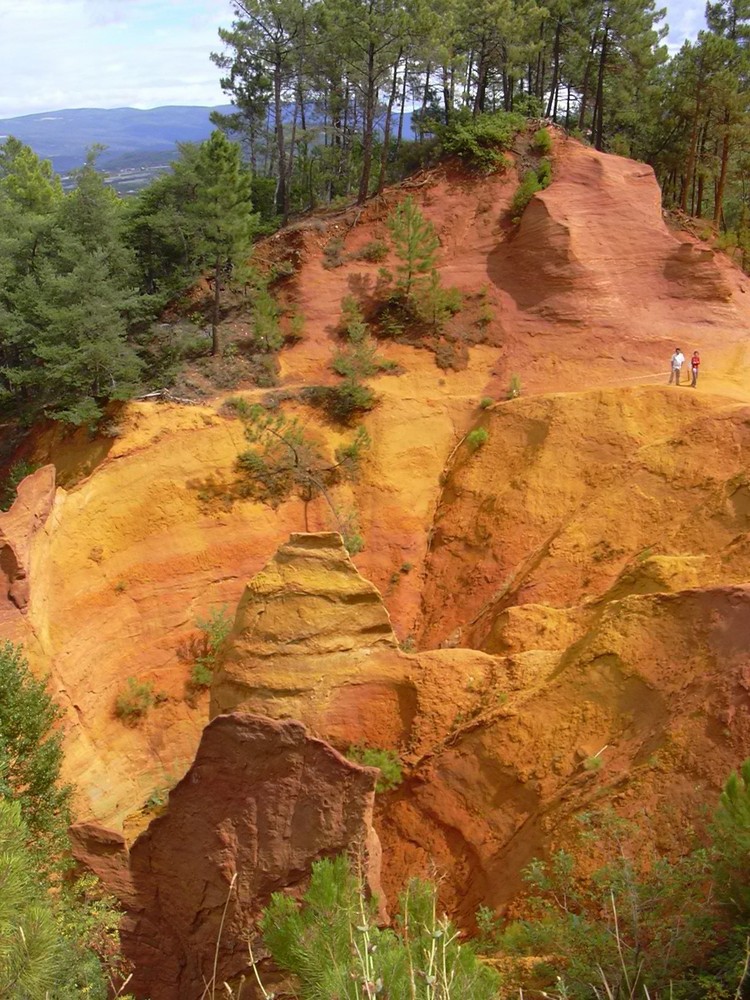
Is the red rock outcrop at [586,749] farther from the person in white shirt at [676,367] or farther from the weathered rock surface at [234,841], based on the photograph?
the person in white shirt at [676,367]

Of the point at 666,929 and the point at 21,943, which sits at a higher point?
the point at 21,943

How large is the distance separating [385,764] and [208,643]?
7.06 m

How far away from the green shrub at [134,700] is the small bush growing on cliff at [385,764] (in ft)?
20.5

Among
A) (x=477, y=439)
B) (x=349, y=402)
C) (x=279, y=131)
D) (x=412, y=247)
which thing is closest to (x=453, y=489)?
(x=477, y=439)

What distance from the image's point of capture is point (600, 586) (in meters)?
14.5

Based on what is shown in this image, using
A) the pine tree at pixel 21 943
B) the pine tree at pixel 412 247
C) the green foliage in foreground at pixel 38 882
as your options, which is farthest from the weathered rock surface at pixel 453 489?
the pine tree at pixel 21 943

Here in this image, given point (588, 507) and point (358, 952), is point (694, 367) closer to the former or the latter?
point (588, 507)

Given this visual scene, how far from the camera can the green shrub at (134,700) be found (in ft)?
51.4

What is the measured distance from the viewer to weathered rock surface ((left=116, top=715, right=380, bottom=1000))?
8219 millimetres

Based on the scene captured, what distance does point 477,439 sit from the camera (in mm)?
20109

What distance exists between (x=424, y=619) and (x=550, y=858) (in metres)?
9.41

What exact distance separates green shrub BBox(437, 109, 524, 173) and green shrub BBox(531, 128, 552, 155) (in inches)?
39.4

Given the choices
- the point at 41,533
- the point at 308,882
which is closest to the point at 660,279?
the point at 41,533

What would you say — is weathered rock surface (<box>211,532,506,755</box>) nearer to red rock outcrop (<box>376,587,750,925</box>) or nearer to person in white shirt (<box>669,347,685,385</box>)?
red rock outcrop (<box>376,587,750,925</box>)
